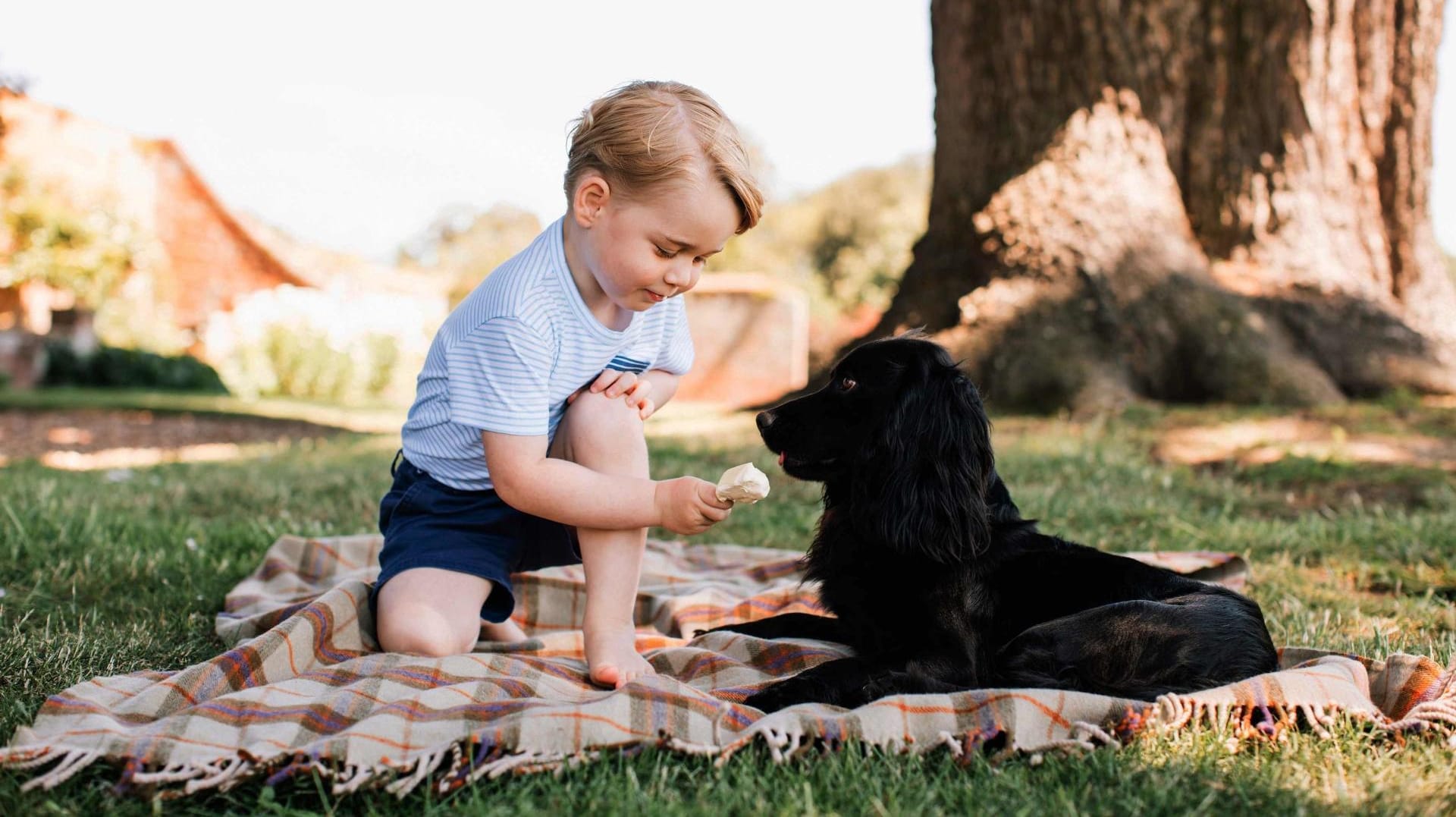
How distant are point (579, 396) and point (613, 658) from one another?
62 cm

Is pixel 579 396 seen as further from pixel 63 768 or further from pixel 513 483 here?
pixel 63 768

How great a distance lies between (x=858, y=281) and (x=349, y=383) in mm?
11904

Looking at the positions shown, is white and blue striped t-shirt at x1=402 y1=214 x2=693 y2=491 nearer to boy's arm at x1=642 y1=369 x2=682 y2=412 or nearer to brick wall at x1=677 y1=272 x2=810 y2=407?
boy's arm at x1=642 y1=369 x2=682 y2=412

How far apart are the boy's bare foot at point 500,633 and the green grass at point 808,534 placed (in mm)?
626

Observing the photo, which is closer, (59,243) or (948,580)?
(948,580)

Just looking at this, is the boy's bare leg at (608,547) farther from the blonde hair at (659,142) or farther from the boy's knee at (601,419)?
the blonde hair at (659,142)

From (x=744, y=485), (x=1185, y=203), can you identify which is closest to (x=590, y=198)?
(x=744, y=485)

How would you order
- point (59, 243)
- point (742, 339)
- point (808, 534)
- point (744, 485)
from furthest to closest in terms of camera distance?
point (59, 243), point (742, 339), point (808, 534), point (744, 485)

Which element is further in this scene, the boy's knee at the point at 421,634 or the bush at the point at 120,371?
the bush at the point at 120,371

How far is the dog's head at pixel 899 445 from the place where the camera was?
7.57 ft

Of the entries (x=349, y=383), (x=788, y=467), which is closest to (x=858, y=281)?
(x=349, y=383)

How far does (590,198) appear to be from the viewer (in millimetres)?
2312

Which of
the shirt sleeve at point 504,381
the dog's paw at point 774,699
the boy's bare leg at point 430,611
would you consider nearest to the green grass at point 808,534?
the dog's paw at point 774,699

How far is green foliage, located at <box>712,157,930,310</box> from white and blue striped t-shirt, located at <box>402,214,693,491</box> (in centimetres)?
1859
